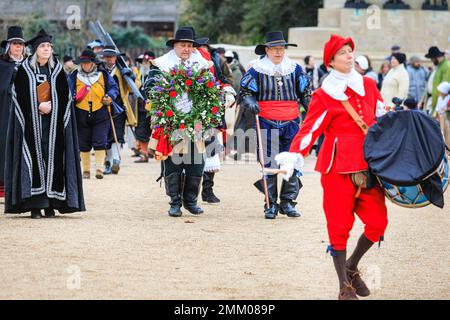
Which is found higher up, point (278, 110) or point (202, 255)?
point (278, 110)

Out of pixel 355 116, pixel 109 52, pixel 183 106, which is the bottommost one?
pixel 109 52

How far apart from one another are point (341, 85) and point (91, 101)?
30.6 ft

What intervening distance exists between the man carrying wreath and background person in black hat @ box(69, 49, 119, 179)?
4.07m

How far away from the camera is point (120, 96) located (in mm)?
18938

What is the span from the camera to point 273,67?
13.4 metres

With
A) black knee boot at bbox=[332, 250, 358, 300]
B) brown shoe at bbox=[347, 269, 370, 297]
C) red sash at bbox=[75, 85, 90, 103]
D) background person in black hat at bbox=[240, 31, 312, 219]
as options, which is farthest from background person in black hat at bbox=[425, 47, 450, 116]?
black knee boot at bbox=[332, 250, 358, 300]

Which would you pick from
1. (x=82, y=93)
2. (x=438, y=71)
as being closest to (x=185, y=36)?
(x=82, y=93)

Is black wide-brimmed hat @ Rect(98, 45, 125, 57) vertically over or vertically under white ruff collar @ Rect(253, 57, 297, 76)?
under

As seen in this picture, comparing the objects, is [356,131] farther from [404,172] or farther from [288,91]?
[288,91]

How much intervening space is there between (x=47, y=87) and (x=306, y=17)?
22334mm

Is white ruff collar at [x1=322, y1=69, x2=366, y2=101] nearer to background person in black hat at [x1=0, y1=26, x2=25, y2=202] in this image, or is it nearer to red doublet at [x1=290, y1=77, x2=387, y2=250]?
red doublet at [x1=290, y1=77, x2=387, y2=250]

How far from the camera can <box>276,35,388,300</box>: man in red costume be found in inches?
332

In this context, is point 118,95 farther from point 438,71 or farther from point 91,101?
point 438,71
